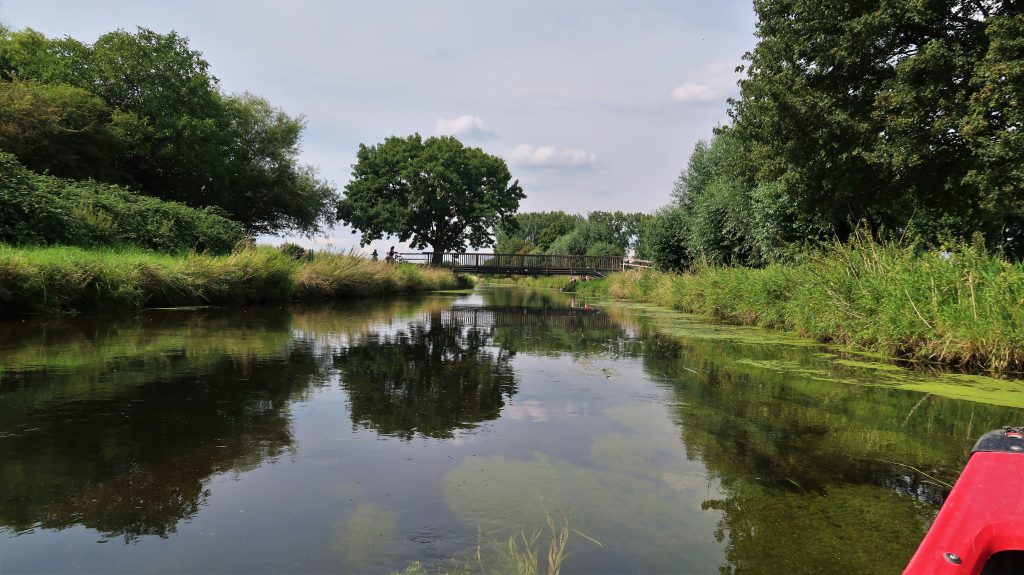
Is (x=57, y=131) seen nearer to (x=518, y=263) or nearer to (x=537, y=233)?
(x=518, y=263)

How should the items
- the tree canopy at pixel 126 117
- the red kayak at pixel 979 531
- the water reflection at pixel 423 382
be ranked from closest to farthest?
the red kayak at pixel 979 531 < the water reflection at pixel 423 382 < the tree canopy at pixel 126 117

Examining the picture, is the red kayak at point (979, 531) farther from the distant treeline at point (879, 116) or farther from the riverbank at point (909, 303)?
the distant treeline at point (879, 116)

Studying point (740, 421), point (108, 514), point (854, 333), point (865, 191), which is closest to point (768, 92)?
point (865, 191)

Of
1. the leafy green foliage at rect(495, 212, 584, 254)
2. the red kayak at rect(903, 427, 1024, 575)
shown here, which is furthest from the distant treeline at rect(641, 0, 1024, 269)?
the leafy green foliage at rect(495, 212, 584, 254)

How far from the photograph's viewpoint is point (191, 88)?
73.4 feet

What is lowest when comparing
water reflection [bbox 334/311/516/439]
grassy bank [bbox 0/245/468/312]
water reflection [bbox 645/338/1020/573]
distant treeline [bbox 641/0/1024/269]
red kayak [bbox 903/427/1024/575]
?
water reflection [bbox 645/338/1020/573]

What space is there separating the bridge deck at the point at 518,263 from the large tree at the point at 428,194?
155 centimetres

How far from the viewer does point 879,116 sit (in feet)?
37.4

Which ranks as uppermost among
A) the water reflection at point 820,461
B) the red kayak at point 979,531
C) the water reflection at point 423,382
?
the red kayak at point 979,531

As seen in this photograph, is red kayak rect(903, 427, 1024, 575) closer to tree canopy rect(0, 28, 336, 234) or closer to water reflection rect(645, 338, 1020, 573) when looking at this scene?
water reflection rect(645, 338, 1020, 573)

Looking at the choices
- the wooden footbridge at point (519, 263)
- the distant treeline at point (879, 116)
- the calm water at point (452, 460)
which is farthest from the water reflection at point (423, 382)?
the wooden footbridge at point (519, 263)

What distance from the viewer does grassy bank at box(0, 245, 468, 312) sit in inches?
311

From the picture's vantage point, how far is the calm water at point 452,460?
1.96m

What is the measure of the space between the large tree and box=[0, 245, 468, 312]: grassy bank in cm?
2378
